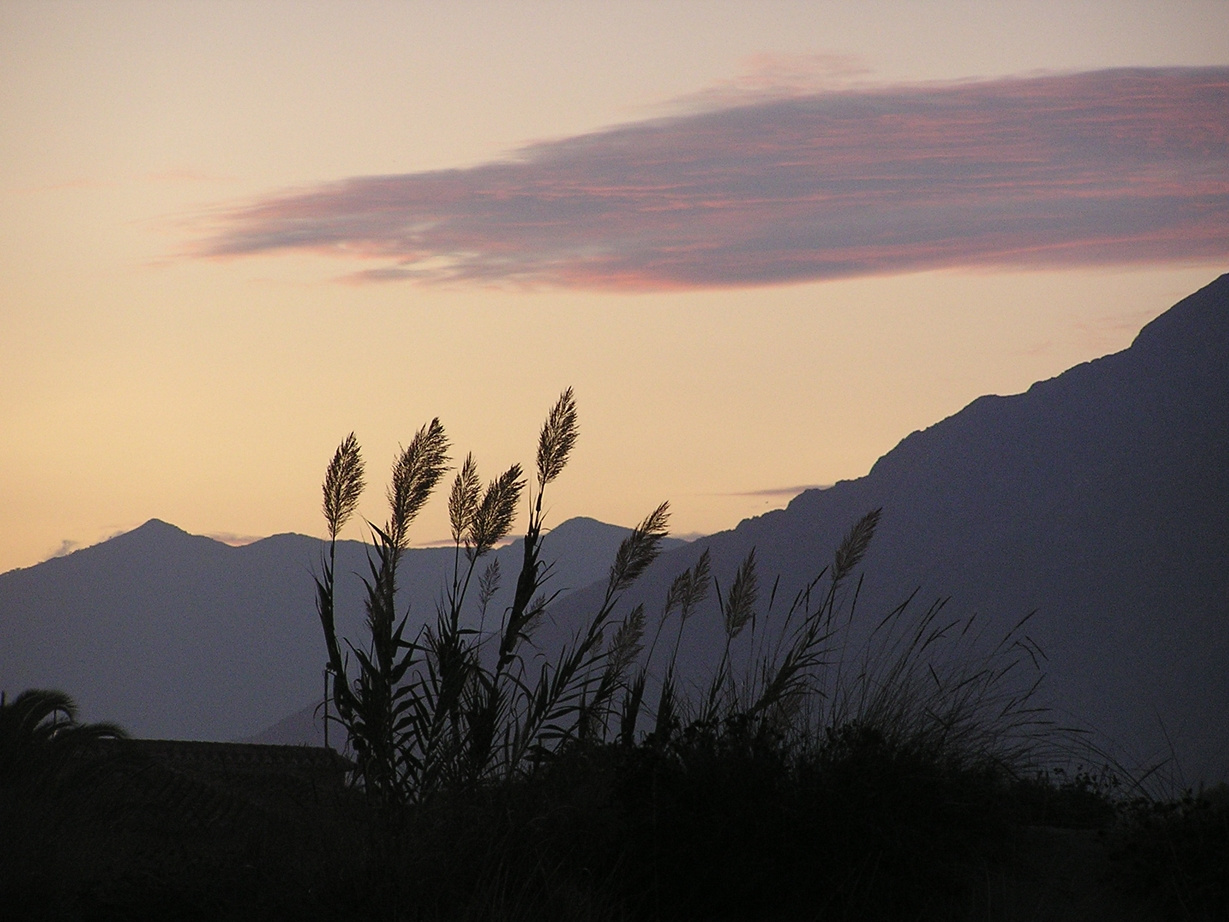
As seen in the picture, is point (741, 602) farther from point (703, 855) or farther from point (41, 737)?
point (41, 737)

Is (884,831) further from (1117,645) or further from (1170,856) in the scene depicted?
(1117,645)

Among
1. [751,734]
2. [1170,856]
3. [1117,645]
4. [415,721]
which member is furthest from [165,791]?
[1117,645]

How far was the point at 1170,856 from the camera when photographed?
5680 mm

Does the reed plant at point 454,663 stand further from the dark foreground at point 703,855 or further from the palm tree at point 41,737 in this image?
the palm tree at point 41,737

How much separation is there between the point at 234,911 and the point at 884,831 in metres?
2.66

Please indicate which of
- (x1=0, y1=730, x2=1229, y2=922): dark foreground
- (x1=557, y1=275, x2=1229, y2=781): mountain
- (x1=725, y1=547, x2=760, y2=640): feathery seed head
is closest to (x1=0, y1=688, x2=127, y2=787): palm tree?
(x1=0, y1=730, x2=1229, y2=922): dark foreground

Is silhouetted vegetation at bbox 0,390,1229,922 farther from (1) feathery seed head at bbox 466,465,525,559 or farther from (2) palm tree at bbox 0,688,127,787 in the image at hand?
(2) palm tree at bbox 0,688,127,787

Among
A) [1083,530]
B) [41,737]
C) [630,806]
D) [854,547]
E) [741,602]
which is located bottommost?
[1083,530]

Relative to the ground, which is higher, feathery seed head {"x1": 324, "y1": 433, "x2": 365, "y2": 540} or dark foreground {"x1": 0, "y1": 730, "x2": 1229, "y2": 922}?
feathery seed head {"x1": 324, "y1": 433, "x2": 365, "y2": 540}

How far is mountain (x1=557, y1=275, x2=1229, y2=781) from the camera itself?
240ft

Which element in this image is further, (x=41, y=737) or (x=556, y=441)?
(x=41, y=737)

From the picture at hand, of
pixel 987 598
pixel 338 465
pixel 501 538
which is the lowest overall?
pixel 987 598

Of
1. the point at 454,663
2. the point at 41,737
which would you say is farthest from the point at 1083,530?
the point at 454,663

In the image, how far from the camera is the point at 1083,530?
313ft
